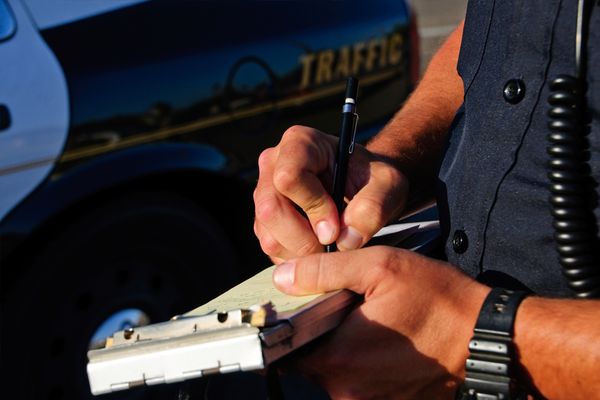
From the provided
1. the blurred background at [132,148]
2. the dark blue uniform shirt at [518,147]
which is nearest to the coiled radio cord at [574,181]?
the dark blue uniform shirt at [518,147]

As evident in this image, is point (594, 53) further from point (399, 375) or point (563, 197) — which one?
point (399, 375)

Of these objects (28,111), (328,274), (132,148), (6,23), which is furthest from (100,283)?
(328,274)

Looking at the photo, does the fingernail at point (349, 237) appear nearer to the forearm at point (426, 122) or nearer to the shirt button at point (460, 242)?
the shirt button at point (460, 242)

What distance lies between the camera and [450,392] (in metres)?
1.20

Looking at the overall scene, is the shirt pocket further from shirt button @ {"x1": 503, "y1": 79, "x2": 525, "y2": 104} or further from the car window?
the car window

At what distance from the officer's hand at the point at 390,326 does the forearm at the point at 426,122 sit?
541 millimetres

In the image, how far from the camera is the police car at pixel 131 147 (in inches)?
110

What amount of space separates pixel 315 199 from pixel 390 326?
0.30 metres

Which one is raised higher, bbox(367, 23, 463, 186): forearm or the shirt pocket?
the shirt pocket

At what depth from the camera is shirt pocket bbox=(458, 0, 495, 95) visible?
151 centimetres

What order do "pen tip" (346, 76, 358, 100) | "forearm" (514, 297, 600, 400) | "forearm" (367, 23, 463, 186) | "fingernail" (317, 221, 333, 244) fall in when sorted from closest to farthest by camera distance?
1. "forearm" (514, 297, 600, 400)
2. "fingernail" (317, 221, 333, 244)
3. "pen tip" (346, 76, 358, 100)
4. "forearm" (367, 23, 463, 186)

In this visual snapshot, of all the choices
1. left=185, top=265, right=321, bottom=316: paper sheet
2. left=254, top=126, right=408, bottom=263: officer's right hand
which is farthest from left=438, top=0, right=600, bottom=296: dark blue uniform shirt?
left=185, top=265, right=321, bottom=316: paper sheet

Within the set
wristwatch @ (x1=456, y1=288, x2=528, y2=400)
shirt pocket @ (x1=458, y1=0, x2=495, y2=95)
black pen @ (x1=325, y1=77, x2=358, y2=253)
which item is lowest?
wristwatch @ (x1=456, y1=288, x2=528, y2=400)

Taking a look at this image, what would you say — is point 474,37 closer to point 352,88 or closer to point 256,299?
point 352,88
